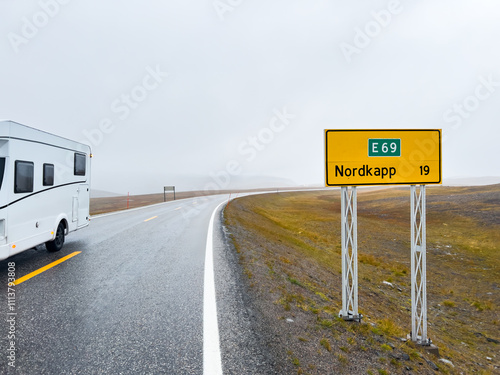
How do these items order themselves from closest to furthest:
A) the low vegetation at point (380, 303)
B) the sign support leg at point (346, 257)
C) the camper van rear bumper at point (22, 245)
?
the low vegetation at point (380, 303), the sign support leg at point (346, 257), the camper van rear bumper at point (22, 245)

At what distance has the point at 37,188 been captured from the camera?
23.1 ft

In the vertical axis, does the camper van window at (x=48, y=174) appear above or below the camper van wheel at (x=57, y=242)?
above

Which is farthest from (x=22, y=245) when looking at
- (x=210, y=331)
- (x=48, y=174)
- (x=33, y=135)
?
(x=210, y=331)

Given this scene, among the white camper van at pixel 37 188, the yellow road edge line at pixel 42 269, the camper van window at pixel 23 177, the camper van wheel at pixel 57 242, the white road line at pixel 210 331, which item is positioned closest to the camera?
the white road line at pixel 210 331

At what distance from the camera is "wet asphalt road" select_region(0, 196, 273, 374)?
2.98 metres

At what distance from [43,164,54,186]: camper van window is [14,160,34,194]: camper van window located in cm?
57

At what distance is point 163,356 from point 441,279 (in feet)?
41.5

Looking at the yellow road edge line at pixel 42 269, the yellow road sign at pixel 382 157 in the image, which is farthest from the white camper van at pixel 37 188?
the yellow road sign at pixel 382 157

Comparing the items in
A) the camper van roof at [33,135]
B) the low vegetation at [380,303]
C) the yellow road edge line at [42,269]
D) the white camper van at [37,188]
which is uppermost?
the camper van roof at [33,135]

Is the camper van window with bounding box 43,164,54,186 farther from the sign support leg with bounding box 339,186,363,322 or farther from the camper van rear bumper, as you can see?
the sign support leg with bounding box 339,186,363,322

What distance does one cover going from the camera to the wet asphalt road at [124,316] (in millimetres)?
2984

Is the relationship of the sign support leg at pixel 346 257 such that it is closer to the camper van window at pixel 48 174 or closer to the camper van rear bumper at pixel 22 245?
the camper van rear bumper at pixel 22 245

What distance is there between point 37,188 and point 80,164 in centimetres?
263

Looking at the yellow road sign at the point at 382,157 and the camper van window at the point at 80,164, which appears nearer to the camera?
the yellow road sign at the point at 382,157
